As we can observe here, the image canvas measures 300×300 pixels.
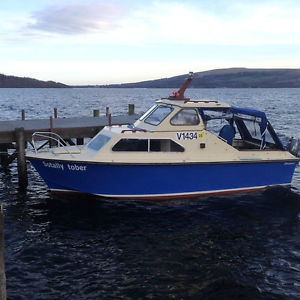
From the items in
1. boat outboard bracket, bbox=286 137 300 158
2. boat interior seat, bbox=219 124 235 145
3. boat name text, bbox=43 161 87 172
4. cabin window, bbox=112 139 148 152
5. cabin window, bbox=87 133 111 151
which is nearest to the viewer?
boat name text, bbox=43 161 87 172

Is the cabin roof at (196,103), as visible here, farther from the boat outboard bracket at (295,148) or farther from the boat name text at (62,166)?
the boat name text at (62,166)

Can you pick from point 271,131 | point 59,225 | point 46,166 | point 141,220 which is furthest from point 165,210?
point 271,131

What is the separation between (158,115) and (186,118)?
1.18m

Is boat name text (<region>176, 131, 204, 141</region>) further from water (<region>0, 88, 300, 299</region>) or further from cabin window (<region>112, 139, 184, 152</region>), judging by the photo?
water (<region>0, 88, 300, 299</region>)

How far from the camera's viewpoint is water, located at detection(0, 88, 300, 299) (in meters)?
8.29

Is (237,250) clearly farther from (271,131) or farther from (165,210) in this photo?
(271,131)

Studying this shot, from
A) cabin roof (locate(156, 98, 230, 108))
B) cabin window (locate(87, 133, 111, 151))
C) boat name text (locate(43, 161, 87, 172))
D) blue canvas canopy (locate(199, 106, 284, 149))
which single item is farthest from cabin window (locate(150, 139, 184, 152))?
boat name text (locate(43, 161, 87, 172))

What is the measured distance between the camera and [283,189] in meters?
14.6

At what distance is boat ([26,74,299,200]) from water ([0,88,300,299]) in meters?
0.62

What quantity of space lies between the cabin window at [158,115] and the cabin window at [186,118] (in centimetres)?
40

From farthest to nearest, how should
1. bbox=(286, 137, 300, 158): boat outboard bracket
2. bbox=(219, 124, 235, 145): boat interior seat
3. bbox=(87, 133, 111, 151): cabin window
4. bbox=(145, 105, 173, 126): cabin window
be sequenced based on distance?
1. bbox=(286, 137, 300, 158): boat outboard bracket
2. bbox=(219, 124, 235, 145): boat interior seat
3. bbox=(145, 105, 173, 126): cabin window
4. bbox=(87, 133, 111, 151): cabin window

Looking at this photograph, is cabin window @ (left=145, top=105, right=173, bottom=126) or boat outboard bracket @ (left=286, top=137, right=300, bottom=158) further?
boat outboard bracket @ (left=286, top=137, right=300, bottom=158)

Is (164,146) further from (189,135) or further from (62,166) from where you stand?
(62,166)

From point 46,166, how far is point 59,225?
243 centimetres
